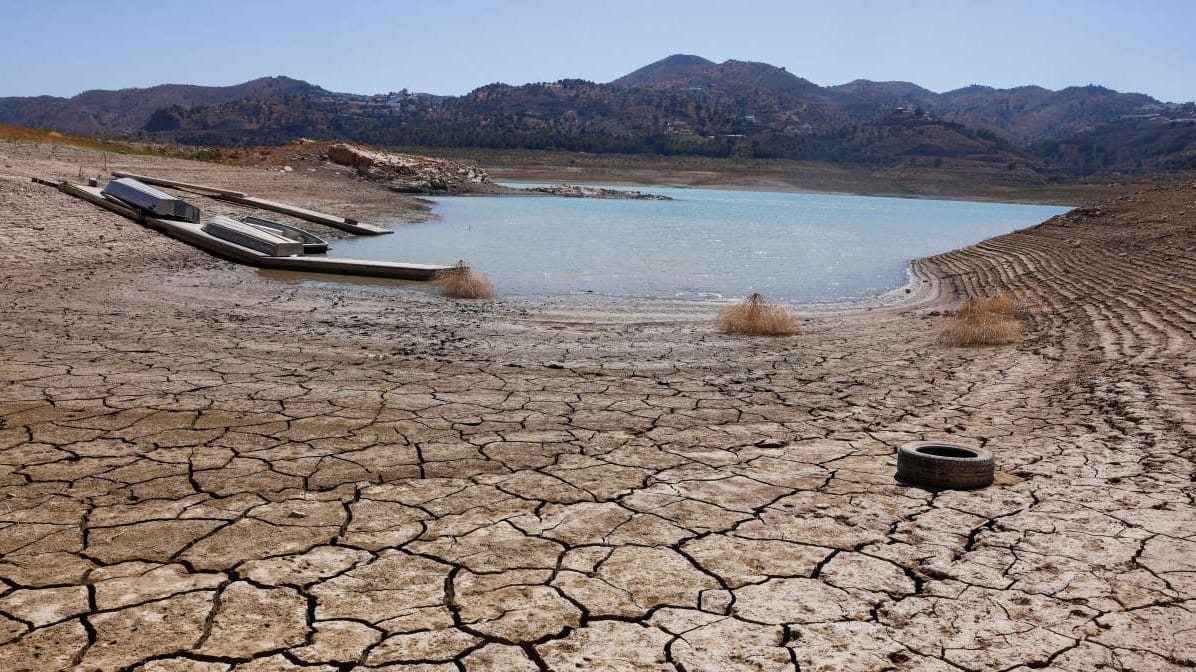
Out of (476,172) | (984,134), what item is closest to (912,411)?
(476,172)

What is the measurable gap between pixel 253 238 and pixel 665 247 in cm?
1142

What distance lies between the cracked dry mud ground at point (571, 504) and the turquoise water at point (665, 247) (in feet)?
23.5

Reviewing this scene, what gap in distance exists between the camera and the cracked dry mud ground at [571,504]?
306cm

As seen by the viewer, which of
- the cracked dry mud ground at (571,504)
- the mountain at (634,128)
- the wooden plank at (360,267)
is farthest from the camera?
the mountain at (634,128)

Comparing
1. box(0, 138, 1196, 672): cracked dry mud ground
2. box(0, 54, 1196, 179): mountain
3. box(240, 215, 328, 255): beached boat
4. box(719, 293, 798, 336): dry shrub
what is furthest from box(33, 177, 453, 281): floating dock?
box(0, 54, 1196, 179): mountain

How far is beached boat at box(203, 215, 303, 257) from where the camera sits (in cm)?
1599

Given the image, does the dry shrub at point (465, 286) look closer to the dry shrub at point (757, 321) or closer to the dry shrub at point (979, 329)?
the dry shrub at point (757, 321)

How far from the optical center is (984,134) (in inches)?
4006

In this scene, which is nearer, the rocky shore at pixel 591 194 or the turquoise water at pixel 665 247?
the turquoise water at pixel 665 247

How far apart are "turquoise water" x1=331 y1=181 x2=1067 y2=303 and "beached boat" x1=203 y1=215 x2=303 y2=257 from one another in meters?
2.23

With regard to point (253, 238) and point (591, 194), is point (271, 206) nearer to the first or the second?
point (253, 238)

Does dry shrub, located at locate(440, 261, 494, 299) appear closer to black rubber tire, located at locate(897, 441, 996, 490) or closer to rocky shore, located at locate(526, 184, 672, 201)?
black rubber tire, located at locate(897, 441, 996, 490)

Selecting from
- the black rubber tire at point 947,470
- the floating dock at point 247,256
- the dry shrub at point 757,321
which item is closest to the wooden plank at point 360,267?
the floating dock at point 247,256

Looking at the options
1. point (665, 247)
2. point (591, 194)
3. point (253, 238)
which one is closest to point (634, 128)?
point (591, 194)
